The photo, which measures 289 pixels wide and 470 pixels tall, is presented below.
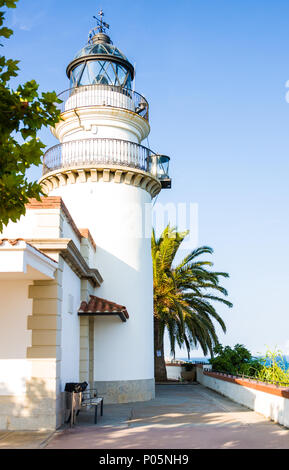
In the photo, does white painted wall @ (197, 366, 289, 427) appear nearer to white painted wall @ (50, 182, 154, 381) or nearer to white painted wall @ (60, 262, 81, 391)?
white painted wall @ (50, 182, 154, 381)

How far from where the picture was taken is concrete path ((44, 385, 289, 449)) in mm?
8867

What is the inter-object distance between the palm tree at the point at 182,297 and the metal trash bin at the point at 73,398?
13.5 metres

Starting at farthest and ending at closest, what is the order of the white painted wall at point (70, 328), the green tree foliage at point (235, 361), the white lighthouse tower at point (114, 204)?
the green tree foliage at point (235, 361)
the white lighthouse tower at point (114, 204)
the white painted wall at point (70, 328)

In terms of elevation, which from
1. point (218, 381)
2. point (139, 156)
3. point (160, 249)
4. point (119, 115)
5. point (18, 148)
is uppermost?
point (119, 115)

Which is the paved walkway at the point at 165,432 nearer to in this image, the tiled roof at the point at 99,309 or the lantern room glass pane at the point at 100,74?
the tiled roof at the point at 99,309

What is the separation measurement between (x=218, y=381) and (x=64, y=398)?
33.3 feet

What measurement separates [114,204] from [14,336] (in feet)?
26.3

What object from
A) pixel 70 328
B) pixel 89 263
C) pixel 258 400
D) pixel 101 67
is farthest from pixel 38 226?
pixel 101 67

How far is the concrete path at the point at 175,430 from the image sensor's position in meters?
8.87

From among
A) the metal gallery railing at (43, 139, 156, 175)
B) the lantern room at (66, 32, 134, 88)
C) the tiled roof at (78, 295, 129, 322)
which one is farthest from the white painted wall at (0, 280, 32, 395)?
the lantern room at (66, 32, 134, 88)

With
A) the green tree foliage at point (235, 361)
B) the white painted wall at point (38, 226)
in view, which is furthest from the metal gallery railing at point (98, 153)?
the green tree foliage at point (235, 361)

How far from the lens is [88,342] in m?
15.8
